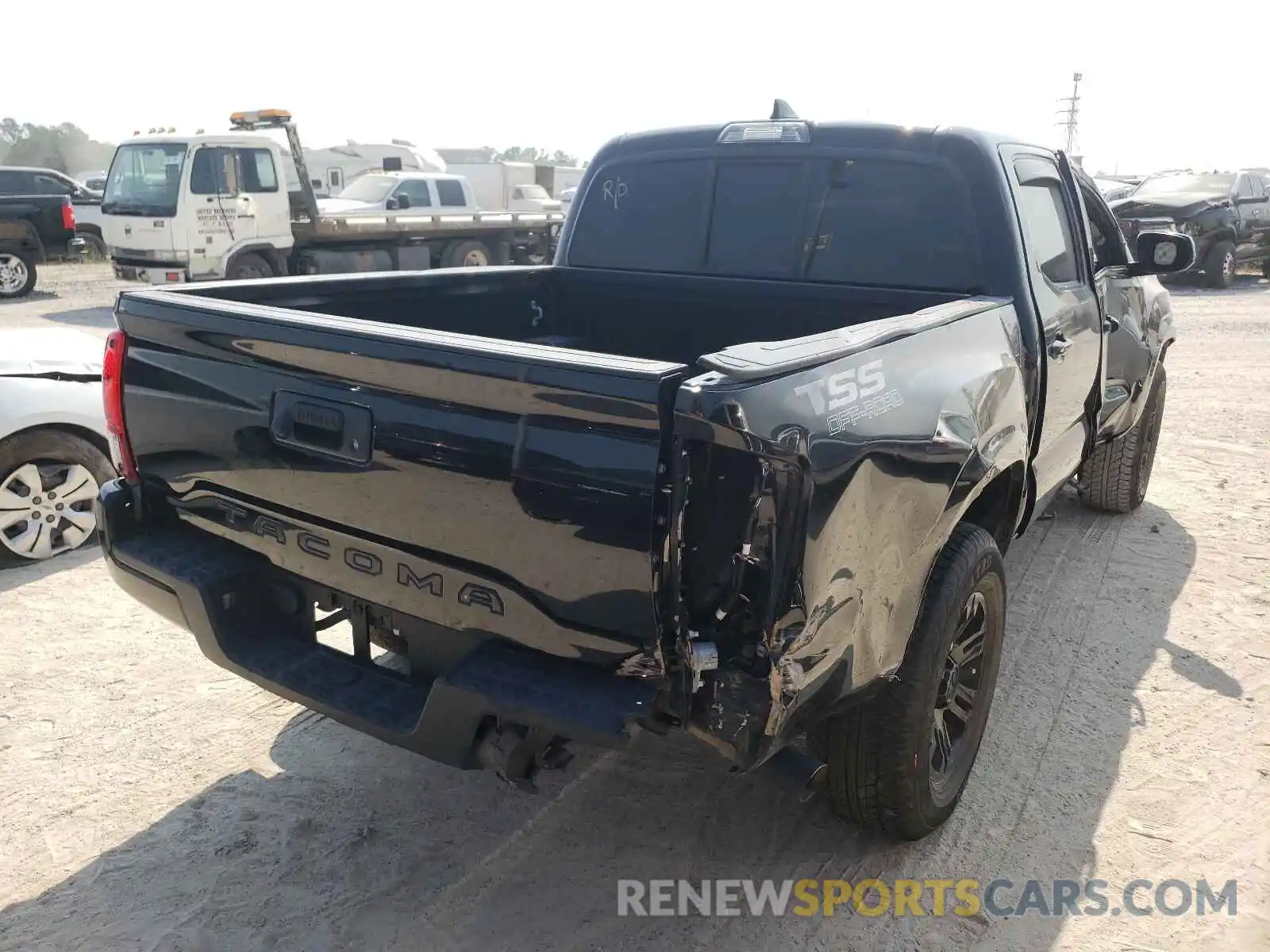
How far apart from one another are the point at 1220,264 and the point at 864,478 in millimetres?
19221

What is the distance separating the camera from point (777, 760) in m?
2.35

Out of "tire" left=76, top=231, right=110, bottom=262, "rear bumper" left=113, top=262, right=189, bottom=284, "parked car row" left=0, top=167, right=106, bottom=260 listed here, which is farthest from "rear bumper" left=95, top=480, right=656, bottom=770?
"tire" left=76, top=231, right=110, bottom=262

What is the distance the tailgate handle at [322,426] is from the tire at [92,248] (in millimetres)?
21083

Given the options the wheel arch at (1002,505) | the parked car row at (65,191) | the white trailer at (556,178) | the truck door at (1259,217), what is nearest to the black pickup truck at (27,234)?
the parked car row at (65,191)

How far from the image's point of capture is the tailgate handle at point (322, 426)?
7.86ft

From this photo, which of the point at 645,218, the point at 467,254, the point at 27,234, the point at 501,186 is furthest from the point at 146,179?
the point at 501,186

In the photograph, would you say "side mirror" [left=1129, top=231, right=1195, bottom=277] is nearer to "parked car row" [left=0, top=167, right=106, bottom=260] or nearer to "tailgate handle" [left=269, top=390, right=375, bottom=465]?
"tailgate handle" [left=269, top=390, right=375, bottom=465]

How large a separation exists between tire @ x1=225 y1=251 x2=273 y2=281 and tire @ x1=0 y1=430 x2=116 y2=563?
8753 mm

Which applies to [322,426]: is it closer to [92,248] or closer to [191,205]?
[191,205]

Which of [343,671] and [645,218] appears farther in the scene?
[645,218]

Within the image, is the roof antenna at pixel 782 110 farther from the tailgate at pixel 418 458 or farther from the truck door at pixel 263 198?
the truck door at pixel 263 198

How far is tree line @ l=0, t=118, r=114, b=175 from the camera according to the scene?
6506 centimetres

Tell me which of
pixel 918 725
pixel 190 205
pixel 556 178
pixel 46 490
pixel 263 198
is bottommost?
pixel 46 490

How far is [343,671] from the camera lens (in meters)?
2.60
